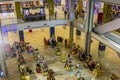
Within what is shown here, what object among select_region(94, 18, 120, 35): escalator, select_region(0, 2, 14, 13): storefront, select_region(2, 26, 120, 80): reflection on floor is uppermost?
select_region(0, 2, 14, 13): storefront

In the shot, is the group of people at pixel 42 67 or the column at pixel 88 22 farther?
the column at pixel 88 22

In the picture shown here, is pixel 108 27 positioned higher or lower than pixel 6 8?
lower

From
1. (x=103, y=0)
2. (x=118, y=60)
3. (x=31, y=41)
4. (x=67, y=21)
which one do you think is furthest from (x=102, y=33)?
(x=31, y=41)

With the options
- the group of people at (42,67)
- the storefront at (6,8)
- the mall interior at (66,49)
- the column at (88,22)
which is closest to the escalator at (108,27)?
the mall interior at (66,49)

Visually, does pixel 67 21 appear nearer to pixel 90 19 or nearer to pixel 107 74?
pixel 90 19

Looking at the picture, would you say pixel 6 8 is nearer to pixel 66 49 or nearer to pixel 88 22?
pixel 66 49

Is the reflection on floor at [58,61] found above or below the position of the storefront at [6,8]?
below

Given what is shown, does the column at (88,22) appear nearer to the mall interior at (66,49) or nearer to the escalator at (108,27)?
the mall interior at (66,49)

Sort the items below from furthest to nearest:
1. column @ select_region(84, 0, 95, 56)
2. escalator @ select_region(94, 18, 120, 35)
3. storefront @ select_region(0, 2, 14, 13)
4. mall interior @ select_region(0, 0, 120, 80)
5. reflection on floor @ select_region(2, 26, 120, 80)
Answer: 1. storefront @ select_region(0, 2, 14, 13)
2. column @ select_region(84, 0, 95, 56)
3. reflection on floor @ select_region(2, 26, 120, 80)
4. mall interior @ select_region(0, 0, 120, 80)
5. escalator @ select_region(94, 18, 120, 35)

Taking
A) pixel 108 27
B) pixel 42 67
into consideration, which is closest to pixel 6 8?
pixel 42 67

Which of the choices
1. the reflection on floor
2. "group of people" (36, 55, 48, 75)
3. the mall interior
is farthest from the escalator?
"group of people" (36, 55, 48, 75)

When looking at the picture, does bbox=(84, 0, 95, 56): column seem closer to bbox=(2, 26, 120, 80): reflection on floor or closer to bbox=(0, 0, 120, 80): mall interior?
bbox=(0, 0, 120, 80): mall interior

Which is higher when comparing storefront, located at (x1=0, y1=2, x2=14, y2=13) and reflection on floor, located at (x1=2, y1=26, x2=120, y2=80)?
storefront, located at (x1=0, y1=2, x2=14, y2=13)

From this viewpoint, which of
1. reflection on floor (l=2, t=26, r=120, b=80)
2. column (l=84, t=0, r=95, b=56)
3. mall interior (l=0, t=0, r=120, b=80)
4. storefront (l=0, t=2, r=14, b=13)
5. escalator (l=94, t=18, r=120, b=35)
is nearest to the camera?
escalator (l=94, t=18, r=120, b=35)
